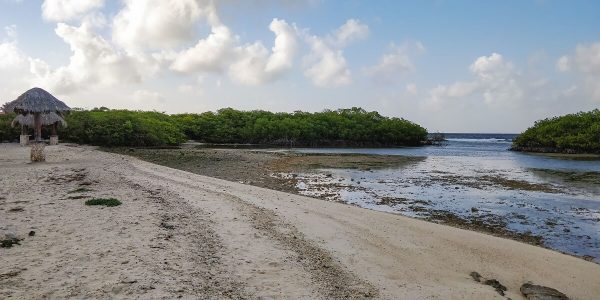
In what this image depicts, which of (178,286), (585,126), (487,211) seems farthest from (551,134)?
(178,286)

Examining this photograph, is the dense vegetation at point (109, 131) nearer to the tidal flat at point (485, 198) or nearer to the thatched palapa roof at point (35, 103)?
the thatched palapa roof at point (35, 103)

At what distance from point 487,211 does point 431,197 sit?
3.35 metres

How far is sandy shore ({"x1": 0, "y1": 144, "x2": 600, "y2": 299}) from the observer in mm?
6520

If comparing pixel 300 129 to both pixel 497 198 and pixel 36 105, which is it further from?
pixel 497 198

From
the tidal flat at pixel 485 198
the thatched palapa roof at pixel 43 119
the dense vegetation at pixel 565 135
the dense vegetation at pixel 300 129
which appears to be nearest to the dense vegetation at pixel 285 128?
the dense vegetation at pixel 300 129

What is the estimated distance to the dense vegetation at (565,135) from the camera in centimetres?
6009

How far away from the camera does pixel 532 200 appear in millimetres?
18625

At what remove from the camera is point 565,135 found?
64.9 meters

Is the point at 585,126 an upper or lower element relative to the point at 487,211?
upper

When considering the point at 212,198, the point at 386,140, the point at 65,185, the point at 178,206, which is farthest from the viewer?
the point at 386,140

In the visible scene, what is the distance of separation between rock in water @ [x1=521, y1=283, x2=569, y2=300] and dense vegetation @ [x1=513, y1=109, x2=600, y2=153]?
63.1 m

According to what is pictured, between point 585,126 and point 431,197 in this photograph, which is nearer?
point 431,197

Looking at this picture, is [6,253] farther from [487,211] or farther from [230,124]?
[230,124]

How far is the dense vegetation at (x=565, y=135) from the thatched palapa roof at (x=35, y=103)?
64387mm
